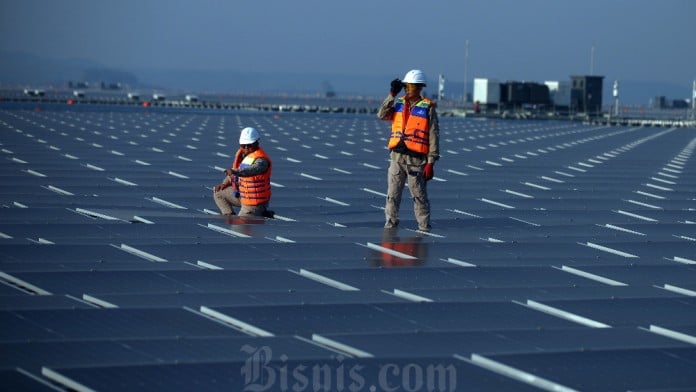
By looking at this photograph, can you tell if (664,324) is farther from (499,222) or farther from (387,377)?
(499,222)

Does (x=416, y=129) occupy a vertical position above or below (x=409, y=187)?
above

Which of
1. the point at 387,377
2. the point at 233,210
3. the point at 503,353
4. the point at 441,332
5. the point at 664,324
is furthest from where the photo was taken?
the point at 233,210

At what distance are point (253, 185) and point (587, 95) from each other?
8399cm

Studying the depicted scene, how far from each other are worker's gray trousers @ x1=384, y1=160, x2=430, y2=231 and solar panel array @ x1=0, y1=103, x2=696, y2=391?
0.28m

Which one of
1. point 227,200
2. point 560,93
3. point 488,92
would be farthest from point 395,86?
point 560,93

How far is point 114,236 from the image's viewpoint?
1592 cm

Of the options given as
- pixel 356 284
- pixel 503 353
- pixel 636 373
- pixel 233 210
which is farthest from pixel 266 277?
pixel 233 210

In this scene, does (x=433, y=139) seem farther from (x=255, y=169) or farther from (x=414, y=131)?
(x=255, y=169)

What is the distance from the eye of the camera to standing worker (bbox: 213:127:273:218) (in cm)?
1783

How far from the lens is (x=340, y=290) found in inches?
498

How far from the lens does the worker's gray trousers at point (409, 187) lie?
1650 centimetres

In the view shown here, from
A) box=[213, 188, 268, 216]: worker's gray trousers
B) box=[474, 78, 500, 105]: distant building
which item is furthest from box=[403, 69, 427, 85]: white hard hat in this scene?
box=[474, 78, 500, 105]: distant building

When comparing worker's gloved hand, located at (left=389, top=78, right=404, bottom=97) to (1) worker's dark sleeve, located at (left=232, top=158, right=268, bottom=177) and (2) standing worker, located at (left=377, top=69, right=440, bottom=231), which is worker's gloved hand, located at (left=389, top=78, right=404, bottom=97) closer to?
(2) standing worker, located at (left=377, top=69, right=440, bottom=231)

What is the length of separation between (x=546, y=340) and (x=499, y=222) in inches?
366
